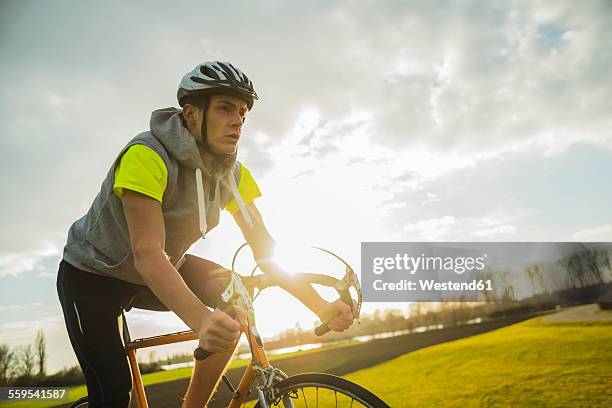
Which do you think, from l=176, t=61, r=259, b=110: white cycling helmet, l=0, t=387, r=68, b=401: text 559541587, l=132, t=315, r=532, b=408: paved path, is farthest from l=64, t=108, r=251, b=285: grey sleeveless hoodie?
l=0, t=387, r=68, b=401: text 559541587

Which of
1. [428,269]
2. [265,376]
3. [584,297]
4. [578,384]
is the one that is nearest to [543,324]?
[584,297]

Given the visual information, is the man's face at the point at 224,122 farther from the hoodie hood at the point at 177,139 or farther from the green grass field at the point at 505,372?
the green grass field at the point at 505,372

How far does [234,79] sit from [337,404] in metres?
1.33

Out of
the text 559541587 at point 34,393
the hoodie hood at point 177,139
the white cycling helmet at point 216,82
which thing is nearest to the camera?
the hoodie hood at point 177,139

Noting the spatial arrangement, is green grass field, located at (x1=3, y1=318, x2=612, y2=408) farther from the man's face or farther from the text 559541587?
the man's face

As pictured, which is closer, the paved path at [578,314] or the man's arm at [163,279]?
the man's arm at [163,279]

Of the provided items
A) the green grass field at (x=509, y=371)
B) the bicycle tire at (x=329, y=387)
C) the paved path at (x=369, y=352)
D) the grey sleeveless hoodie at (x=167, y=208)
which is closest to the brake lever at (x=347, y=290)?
the bicycle tire at (x=329, y=387)

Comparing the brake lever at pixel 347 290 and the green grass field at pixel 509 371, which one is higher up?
the brake lever at pixel 347 290

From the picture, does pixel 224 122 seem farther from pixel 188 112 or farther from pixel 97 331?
pixel 97 331

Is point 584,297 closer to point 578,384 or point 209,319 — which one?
point 578,384

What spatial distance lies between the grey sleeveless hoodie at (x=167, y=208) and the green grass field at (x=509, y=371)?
4787 mm

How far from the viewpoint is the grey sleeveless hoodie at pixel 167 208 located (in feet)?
5.70

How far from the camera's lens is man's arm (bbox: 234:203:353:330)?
152 centimetres

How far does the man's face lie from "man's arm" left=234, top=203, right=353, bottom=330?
1.34ft
